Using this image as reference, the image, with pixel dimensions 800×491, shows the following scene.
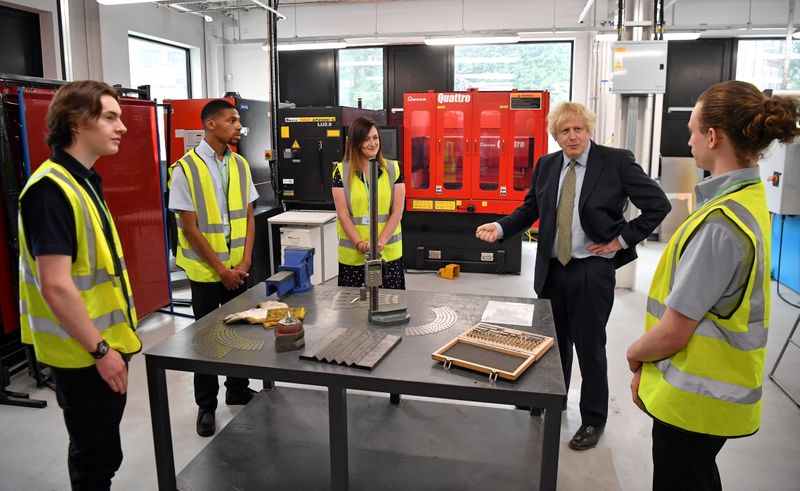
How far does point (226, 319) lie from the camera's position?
2268 mm

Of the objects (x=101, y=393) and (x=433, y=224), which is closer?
(x=101, y=393)

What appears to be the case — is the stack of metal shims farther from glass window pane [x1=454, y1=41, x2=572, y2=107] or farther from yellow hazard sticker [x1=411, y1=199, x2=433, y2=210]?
glass window pane [x1=454, y1=41, x2=572, y2=107]

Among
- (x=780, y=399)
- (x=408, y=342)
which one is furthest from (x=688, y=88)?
(x=408, y=342)

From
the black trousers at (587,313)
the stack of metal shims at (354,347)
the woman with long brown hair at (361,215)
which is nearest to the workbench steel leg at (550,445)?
the stack of metal shims at (354,347)

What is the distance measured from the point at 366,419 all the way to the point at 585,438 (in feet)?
3.51

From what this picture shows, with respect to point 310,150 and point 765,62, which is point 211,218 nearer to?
point 310,150

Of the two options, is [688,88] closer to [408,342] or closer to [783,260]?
[783,260]

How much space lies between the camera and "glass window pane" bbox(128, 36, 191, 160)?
26.4 ft

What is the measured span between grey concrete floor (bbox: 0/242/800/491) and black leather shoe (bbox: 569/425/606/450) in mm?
44

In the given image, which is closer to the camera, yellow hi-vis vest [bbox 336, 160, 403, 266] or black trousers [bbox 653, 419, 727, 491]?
black trousers [bbox 653, 419, 727, 491]

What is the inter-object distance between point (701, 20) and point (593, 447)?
780cm

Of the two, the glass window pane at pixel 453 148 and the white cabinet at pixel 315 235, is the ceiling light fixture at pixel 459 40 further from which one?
the white cabinet at pixel 315 235

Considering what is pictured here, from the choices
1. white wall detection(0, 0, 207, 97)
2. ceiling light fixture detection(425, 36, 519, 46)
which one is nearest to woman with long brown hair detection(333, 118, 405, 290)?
white wall detection(0, 0, 207, 97)

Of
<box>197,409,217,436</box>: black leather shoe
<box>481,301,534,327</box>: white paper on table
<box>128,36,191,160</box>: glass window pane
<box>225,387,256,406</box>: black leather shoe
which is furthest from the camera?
<box>128,36,191,160</box>: glass window pane
